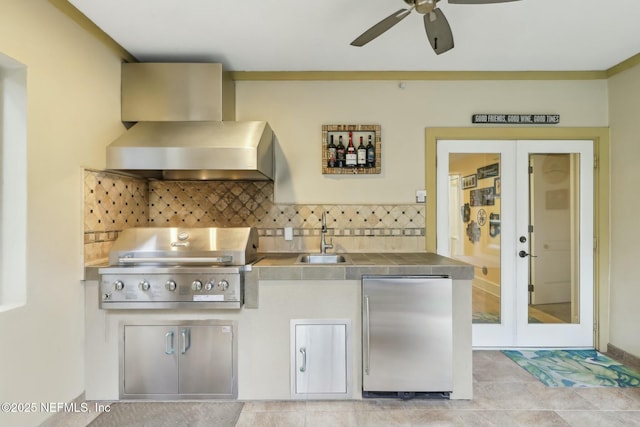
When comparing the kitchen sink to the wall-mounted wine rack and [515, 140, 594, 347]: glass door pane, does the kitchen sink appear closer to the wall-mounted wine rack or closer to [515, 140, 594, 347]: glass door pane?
the wall-mounted wine rack

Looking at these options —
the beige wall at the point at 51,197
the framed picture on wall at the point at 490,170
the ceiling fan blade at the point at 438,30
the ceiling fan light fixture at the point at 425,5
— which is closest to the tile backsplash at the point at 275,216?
the framed picture on wall at the point at 490,170

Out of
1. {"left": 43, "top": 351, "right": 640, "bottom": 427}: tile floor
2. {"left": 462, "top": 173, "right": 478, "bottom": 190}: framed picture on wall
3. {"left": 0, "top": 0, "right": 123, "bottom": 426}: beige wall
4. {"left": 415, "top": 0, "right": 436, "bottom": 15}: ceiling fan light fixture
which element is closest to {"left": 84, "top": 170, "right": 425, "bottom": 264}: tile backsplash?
{"left": 462, "top": 173, "right": 478, "bottom": 190}: framed picture on wall

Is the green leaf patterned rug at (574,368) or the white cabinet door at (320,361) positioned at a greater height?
the white cabinet door at (320,361)

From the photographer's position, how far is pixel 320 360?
216 centimetres

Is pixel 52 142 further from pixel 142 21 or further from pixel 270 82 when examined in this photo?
pixel 270 82

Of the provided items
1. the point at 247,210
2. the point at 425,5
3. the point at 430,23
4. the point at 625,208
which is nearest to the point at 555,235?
the point at 625,208

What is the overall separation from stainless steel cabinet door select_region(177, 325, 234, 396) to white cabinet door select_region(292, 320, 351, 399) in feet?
1.42

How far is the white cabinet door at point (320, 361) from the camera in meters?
2.16

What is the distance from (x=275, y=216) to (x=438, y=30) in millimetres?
1865

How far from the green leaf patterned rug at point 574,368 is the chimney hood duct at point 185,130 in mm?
2581

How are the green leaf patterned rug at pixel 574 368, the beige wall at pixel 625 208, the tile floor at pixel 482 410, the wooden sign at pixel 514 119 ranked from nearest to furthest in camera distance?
the tile floor at pixel 482 410 < the green leaf patterned rug at pixel 574 368 < the beige wall at pixel 625 208 < the wooden sign at pixel 514 119

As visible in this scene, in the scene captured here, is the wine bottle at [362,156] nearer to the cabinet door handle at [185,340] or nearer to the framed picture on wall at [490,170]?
the framed picture on wall at [490,170]

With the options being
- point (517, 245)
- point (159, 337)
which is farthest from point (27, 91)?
point (517, 245)

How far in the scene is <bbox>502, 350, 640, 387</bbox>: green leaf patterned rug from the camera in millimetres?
2424
